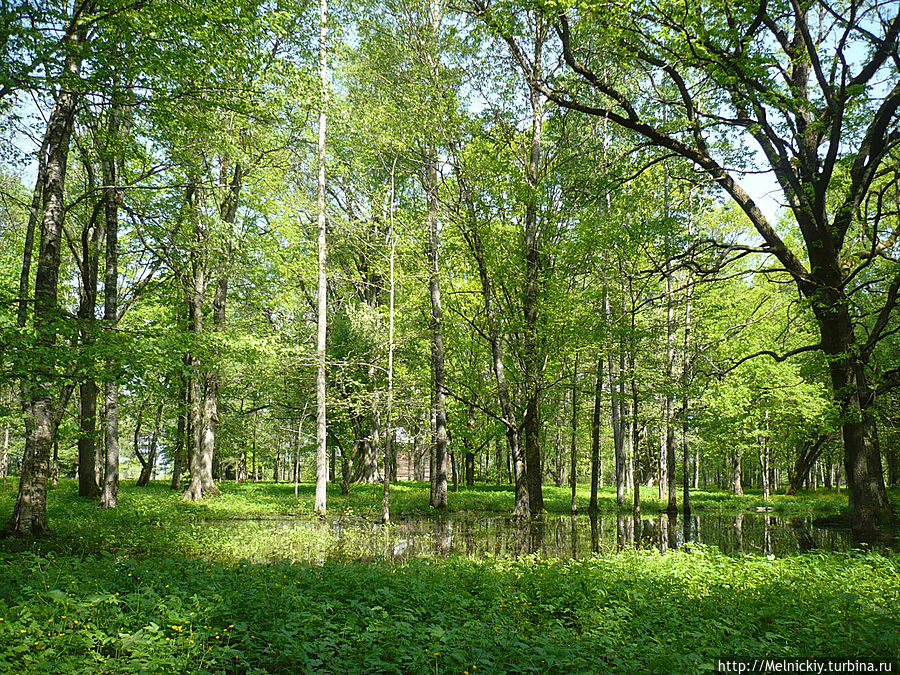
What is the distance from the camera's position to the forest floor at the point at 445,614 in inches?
173

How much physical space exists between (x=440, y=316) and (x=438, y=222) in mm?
4607

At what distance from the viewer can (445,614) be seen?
18.4ft

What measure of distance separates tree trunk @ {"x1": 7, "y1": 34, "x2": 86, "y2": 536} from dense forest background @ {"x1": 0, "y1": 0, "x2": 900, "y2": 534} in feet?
0.22

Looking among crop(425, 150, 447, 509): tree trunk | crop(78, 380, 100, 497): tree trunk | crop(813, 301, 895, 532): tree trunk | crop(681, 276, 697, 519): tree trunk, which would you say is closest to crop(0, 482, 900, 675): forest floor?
crop(813, 301, 895, 532): tree trunk

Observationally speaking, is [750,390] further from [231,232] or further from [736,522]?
[231,232]

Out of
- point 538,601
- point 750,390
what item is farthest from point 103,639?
point 750,390

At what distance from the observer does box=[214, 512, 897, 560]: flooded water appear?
1280 centimetres

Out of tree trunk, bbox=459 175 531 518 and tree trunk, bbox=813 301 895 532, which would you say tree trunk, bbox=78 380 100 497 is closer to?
tree trunk, bbox=459 175 531 518

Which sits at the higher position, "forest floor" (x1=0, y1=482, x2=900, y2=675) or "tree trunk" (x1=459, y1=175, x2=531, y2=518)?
"tree trunk" (x1=459, y1=175, x2=531, y2=518)

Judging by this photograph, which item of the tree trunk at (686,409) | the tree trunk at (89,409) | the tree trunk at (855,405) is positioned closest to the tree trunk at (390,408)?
the tree trunk at (89,409)

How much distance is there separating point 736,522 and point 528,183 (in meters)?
16.4

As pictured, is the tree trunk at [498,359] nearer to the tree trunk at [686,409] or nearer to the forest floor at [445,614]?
the tree trunk at [686,409]

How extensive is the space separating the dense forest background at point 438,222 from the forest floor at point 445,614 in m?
4.56

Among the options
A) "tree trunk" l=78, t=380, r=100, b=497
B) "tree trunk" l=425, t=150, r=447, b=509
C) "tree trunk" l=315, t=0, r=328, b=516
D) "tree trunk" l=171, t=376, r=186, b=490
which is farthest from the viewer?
"tree trunk" l=171, t=376, r=186, b=490
